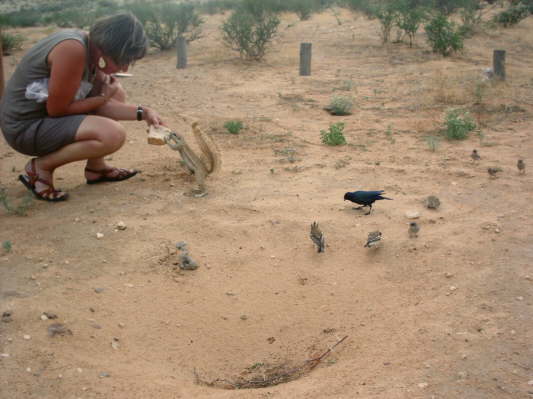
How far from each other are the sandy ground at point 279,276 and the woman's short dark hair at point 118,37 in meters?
1.03

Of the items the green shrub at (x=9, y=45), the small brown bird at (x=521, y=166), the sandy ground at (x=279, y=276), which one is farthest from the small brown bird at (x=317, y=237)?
the green shrub at (x=9, y=45)

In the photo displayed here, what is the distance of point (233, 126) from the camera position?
5785 millimetres

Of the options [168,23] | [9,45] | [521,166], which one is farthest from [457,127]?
[9,45]

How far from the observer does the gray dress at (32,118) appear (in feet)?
12.3

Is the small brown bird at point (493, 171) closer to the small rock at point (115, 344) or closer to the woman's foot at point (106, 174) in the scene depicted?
the woman's foot at point (106, 174)

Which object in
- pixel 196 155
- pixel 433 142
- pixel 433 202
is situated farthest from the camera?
pixel 433 142

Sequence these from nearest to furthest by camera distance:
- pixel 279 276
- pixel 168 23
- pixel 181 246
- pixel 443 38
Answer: pixel 279 276, pixel 181 246, pixel 443 38, pixel 168 23

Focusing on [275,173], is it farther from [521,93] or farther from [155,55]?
[155,55]

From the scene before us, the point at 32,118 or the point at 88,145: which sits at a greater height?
the point at 32,118

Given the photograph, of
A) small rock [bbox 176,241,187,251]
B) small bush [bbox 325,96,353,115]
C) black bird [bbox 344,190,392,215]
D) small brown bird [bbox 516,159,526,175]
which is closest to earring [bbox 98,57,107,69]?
small rock [bbox 176,241,187,251]

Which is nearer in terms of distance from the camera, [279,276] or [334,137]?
[279,276]

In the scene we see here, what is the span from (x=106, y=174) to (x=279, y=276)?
1.76 meters

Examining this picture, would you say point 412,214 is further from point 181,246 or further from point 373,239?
point 181,246

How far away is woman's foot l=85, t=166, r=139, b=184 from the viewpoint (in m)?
4.34
